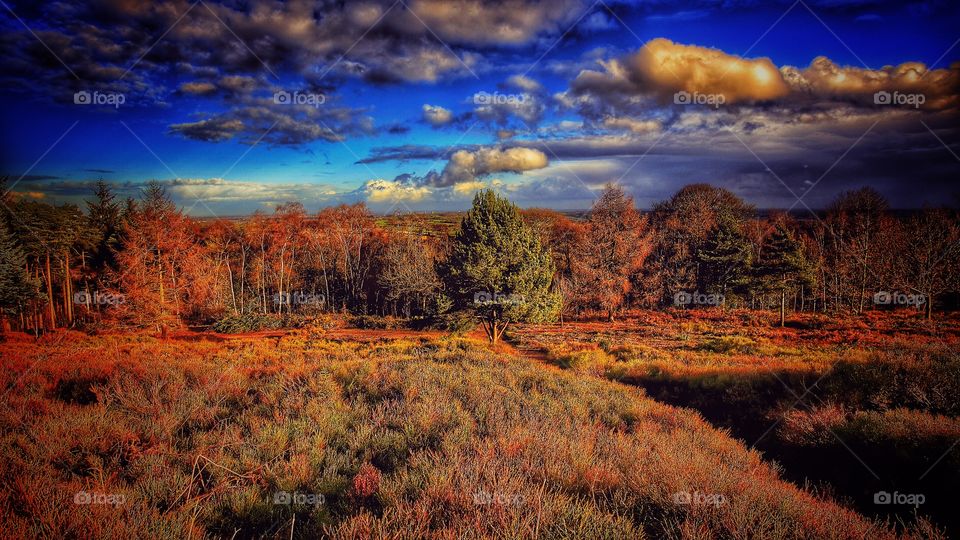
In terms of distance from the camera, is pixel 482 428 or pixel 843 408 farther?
pixel 843 408

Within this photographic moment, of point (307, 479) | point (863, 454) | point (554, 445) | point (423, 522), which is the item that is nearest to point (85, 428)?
point (307, 479)

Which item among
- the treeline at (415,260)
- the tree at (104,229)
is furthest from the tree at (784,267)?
the tree at (104,229)

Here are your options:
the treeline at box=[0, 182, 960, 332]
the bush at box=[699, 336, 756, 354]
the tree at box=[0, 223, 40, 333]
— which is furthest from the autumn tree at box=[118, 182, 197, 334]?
the bush at box=[699, 336, 756, 354]

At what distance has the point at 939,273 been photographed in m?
24.6

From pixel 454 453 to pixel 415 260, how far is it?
128ft

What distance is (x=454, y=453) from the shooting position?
16.0 feet

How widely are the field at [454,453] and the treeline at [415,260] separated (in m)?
14.0

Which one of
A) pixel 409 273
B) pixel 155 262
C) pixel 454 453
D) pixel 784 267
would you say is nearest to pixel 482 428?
pixel 454 453

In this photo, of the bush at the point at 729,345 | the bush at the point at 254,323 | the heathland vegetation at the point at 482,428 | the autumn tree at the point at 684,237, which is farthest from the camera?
the autumn tree at the point at 684,237

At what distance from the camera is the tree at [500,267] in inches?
862

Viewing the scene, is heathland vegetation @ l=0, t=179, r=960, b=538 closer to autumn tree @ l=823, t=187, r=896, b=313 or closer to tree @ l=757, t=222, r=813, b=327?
tree @ l=757, t=222, r=813, b=327

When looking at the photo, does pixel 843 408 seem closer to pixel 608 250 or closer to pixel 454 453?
pixel 454 453

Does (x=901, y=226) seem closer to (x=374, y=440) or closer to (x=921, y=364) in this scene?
(x=921, y=364)

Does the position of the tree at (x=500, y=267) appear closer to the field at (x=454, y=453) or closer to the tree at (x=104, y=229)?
the field at (x=454, y=453)
